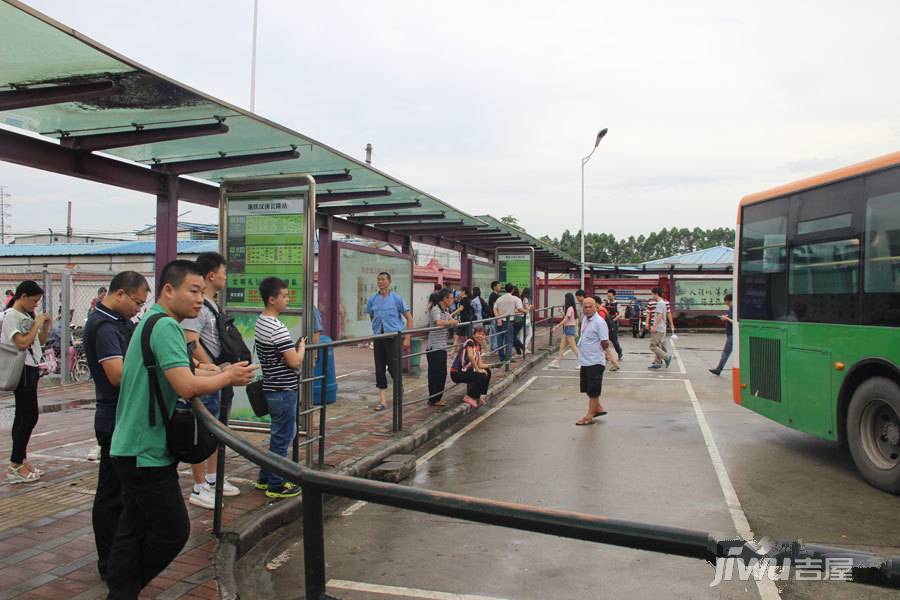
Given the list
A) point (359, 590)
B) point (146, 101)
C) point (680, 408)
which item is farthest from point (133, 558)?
point (680, 408)

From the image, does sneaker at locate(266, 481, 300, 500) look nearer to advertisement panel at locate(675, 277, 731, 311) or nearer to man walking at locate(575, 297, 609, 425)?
man walking at locate(575, 297, 609, 425)

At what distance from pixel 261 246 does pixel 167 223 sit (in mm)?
1073

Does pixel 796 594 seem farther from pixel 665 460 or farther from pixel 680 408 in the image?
pixel 680 408

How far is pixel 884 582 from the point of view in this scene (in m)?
1.58

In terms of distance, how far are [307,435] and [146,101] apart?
3.11 metres

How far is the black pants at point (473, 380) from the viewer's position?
32.6 ft

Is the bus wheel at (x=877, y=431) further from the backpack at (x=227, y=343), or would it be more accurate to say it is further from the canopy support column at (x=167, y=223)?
the canopy support column at (x=167, y=223)

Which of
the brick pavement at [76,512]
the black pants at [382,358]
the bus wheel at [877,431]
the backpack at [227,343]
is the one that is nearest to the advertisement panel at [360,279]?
the black pants at [382,358]

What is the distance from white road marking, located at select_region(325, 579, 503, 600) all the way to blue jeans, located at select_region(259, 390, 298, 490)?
1466 millimetres

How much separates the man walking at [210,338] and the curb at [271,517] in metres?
0.42

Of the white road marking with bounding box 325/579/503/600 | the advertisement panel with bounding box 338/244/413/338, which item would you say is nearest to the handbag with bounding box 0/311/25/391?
the white road marking with bounding box 325/579/503/600

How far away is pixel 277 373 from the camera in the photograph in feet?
17.8

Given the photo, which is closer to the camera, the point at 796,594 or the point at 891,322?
the point at 796,594

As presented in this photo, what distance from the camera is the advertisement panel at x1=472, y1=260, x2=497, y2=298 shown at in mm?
19312
